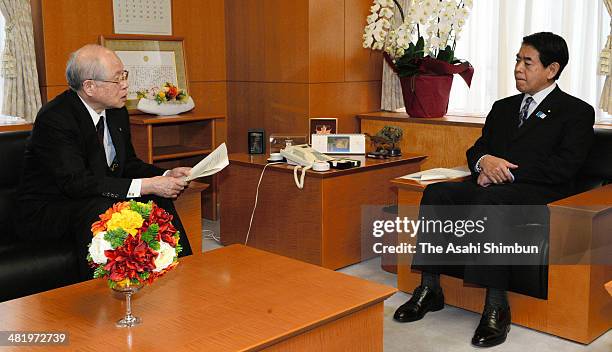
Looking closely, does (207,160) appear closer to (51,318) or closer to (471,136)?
(51,318)

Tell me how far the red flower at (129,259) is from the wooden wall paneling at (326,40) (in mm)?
3003

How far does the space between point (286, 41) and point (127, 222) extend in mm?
3160

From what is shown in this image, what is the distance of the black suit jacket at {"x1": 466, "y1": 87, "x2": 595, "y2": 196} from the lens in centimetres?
334

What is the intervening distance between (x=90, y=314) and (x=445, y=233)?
5.83ft

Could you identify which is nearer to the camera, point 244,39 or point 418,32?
point 418,32

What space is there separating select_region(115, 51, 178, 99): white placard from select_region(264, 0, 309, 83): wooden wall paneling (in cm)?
68

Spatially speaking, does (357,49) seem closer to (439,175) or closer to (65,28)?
(439,175)

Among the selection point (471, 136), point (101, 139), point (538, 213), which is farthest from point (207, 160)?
point (471, 136)

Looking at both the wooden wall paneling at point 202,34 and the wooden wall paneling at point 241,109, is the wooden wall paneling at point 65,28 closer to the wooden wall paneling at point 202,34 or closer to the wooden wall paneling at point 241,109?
the wooden wall paneling at point 202,34

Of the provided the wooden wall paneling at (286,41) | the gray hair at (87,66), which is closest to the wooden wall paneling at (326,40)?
the wooden wall paneling at (286,41)

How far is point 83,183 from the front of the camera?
3.10m

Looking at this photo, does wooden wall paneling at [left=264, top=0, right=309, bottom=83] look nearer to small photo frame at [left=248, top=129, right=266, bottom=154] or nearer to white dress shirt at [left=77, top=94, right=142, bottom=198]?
small photo frame at [left=248, top=129, right=266, bottom=154]

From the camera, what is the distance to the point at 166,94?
15.9ft

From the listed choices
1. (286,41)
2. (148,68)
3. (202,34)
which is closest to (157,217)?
(286,41)
